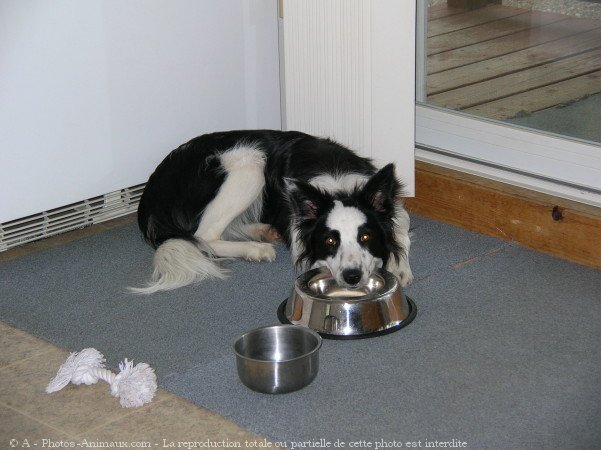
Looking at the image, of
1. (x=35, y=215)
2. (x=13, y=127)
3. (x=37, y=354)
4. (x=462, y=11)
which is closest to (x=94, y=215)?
(x=35, y=215)

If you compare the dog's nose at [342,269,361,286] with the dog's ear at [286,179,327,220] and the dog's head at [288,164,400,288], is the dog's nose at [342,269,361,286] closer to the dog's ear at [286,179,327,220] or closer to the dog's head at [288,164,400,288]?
the dog's head at [288,164,400,288]

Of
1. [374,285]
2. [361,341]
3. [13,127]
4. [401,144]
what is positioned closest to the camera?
[361,341]

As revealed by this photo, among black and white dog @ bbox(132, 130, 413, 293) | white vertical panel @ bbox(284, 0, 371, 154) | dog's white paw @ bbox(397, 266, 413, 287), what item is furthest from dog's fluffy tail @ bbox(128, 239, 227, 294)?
white vertical panel @ bbox(284, 0, 371, 154)

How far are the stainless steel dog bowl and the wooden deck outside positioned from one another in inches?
45.8

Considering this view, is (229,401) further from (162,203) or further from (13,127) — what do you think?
(13,127)

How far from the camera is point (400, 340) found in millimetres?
2904

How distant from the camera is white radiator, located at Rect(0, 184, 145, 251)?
3746 mm

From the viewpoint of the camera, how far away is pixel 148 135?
3859mm

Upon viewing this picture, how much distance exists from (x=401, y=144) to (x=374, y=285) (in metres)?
0.82

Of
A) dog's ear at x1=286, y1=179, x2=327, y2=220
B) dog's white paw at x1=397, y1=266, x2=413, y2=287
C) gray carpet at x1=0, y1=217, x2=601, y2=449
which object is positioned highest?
dog's ear at x1=286, y1=179, x2=327, y2=220

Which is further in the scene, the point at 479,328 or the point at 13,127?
the point at 13,127

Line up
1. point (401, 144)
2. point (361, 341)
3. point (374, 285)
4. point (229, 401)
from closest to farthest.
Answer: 1. point (229, 401)
2. point (361, 341)
3. point (374, 285)
4. point (401, 144)

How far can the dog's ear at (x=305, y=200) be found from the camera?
10.1ft

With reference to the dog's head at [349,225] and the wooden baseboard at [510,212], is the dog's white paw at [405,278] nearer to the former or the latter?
the dog's head at [349,225]
